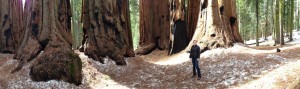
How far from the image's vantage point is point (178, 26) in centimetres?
1927

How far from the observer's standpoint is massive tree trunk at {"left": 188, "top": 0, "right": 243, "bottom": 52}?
50.2 feet

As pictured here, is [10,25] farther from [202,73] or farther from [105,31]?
[202,73]

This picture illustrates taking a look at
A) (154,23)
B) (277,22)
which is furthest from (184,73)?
(277,22)

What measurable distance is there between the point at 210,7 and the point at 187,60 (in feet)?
11.2

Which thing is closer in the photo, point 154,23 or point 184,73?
point 184,73

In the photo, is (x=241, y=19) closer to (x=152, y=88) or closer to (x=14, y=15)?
(x=14, y=15)

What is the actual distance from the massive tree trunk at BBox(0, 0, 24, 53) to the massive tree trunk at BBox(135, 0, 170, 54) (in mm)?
7660

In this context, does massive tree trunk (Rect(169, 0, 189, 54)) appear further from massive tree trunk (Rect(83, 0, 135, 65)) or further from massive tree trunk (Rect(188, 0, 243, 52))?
massive tree trunk (Rect(83, 0, 135, 65))

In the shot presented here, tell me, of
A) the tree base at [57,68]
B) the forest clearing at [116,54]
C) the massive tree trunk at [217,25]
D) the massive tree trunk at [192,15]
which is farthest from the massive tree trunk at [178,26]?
the tree base at [57,68]

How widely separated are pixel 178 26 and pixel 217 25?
12.1ft

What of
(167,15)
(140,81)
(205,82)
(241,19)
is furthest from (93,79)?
(241,19)

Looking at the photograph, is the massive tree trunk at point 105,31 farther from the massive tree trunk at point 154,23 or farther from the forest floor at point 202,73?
the massive tree trunk at point 154,23

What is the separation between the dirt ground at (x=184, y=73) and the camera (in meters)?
10.4

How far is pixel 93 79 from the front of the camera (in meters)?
11.3
